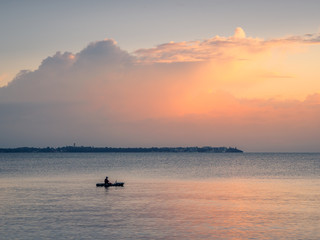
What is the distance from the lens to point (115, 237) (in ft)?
102

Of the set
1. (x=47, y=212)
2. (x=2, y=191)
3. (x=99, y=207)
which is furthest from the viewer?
(x=2, y=191)

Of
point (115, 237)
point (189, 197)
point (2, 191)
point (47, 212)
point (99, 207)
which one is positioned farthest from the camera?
point (2, 191)

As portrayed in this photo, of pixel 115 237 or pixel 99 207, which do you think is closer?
pixel 115 237

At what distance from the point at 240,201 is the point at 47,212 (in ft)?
76.3

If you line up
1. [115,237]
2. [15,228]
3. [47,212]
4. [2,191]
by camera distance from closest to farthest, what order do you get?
[115,237] → [15,228] → [47,212] → [2,191]

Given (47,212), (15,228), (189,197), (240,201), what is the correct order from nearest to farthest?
(15,228), (47,212), (240,201), (189,197)

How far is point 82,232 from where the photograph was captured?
32.7 m

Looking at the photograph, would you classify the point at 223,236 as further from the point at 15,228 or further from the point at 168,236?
the point at 15,228

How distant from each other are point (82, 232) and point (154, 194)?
2568cm

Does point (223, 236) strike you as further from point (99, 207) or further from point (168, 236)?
point (99, 207)

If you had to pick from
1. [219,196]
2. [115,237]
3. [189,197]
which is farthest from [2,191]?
[115,237]

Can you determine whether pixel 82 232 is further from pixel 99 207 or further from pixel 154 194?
pixel 154 194

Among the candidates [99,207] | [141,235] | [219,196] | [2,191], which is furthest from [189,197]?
[2,191]

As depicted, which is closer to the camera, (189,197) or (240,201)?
(240,201)
